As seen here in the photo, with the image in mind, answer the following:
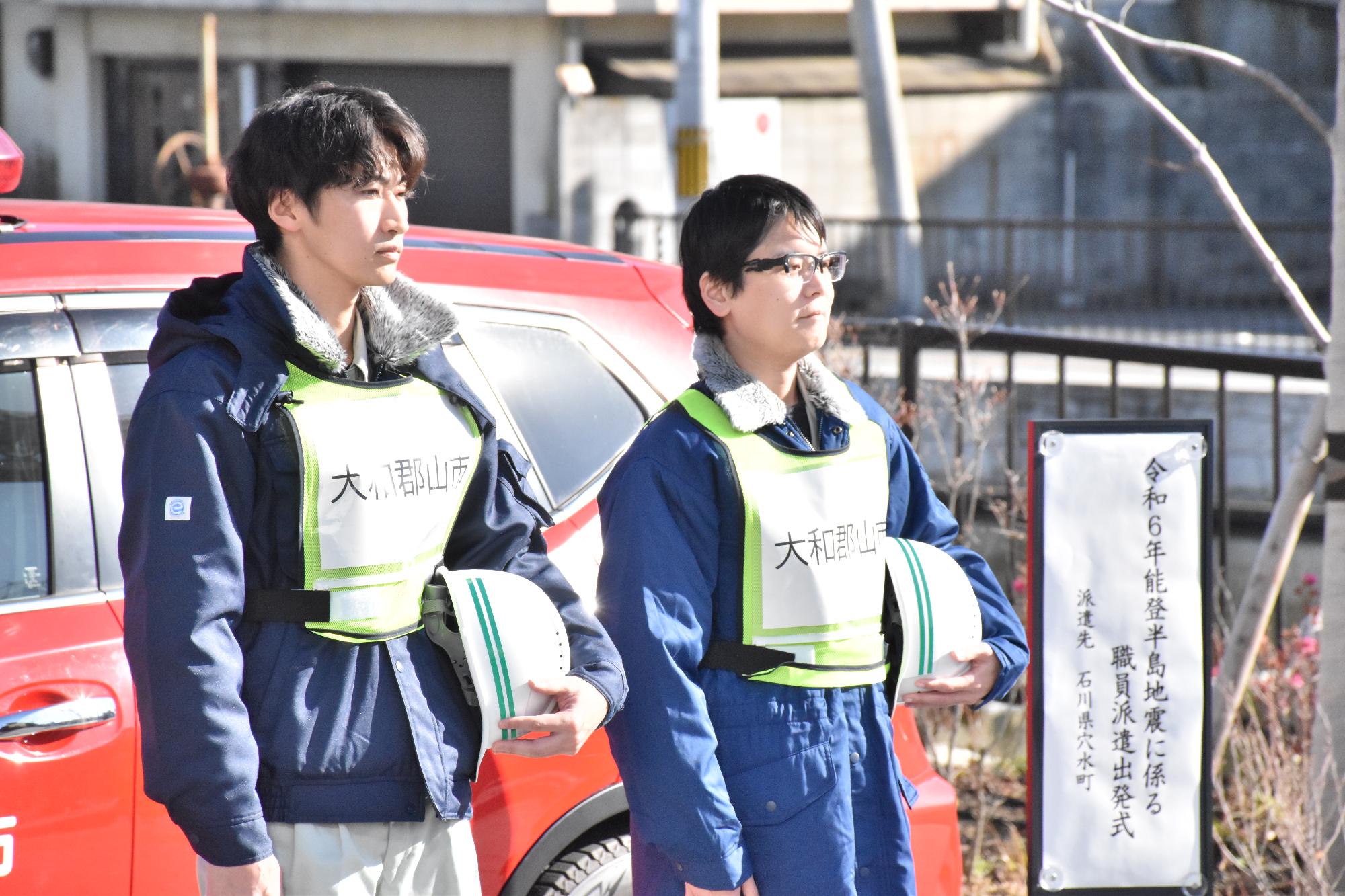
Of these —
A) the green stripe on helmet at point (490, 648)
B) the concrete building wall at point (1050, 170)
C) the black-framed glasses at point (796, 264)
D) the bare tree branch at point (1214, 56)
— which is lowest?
the green stripe on helmet at point (490, 648)

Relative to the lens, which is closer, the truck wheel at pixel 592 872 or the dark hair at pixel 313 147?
the dark hair at pixel 313 147

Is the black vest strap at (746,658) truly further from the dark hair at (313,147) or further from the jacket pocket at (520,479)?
the dark hair at (313,147)

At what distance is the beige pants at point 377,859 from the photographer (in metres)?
1.95

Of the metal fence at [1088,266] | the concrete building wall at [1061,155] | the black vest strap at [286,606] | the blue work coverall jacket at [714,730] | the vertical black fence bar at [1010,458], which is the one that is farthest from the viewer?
the concrete building wall at [1061,155]

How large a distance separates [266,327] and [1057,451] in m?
1.76

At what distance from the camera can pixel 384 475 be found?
6.52ft

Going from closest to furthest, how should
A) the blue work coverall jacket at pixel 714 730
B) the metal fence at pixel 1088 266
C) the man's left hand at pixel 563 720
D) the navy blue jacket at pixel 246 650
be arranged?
the navy blue jacket at pixel 246 650 < the man's left hand at pixel 563 720 < the blue work coverall jacket at pixel 714 730 < the metal fence at pixel 1088 266

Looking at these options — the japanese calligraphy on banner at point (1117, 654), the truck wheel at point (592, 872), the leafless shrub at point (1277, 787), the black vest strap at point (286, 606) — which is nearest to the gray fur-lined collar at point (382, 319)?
the black vest strap at point (286, 606)

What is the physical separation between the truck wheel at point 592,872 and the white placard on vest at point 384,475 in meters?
0.92

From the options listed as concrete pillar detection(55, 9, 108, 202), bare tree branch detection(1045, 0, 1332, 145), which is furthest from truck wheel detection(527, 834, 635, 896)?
concrete pillar detection(55, 9, 108, 202)

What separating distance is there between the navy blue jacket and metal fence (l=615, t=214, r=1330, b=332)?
10.8 meters

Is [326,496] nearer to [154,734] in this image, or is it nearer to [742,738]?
[154,734]

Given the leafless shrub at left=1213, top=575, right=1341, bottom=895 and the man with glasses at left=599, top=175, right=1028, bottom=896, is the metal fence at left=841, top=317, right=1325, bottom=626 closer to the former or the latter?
the leafless shrub at left=1213, top=575, right=1341, bottom=895

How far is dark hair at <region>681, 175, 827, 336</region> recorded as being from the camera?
7.61 feet
